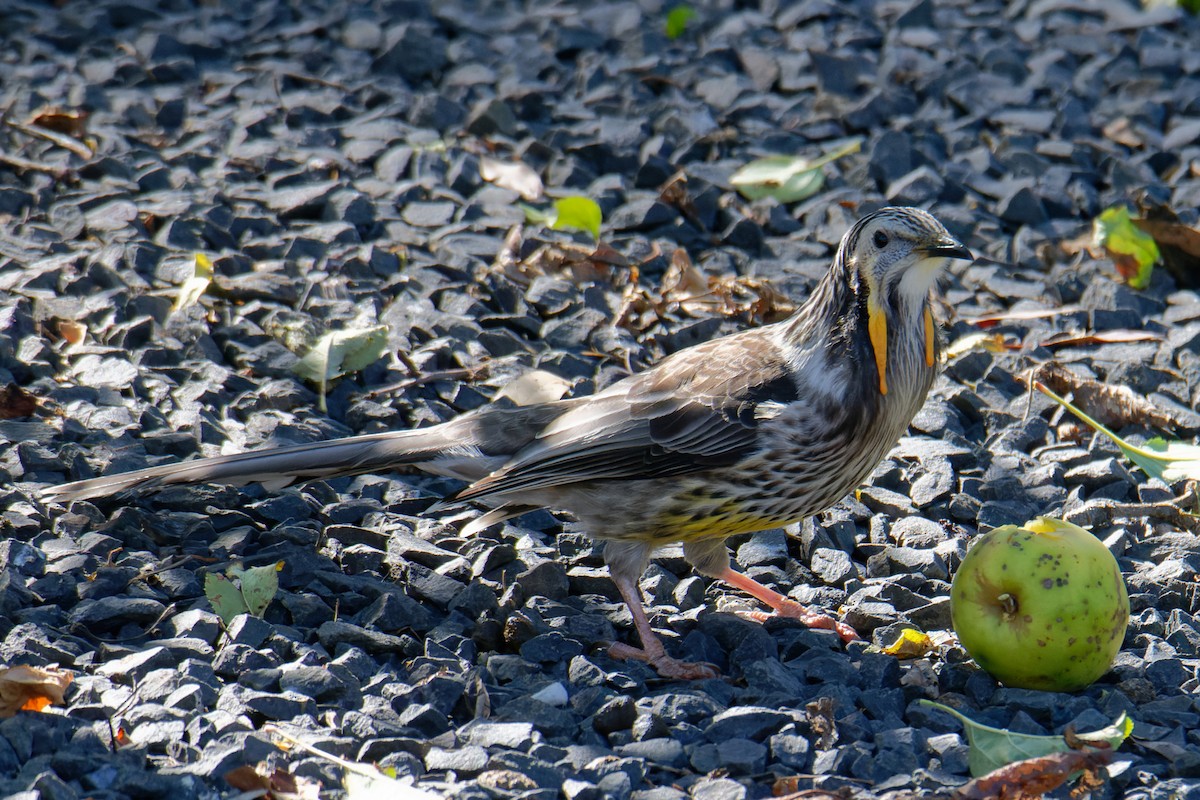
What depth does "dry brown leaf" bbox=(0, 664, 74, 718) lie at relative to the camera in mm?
4234

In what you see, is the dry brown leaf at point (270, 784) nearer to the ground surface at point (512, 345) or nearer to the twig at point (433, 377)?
the ground surface at point (512, 345)

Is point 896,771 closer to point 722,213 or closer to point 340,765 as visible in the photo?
point 340,765

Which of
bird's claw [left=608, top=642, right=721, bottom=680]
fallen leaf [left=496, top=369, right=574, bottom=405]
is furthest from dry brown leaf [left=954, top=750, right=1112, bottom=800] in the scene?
fallen leaf [left=496, top=369, right=574, bottom=405]

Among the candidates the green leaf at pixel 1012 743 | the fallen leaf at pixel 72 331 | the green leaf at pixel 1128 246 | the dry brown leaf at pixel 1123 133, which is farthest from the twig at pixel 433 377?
the dry brown leaf at pixel 1123 133

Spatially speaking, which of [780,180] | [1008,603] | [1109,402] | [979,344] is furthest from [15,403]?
[1109,402]

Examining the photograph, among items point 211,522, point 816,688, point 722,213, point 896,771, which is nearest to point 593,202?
point 722,213

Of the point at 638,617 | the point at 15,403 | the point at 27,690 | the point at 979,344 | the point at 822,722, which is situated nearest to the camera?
the point at 27,690

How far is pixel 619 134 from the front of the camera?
8.70m

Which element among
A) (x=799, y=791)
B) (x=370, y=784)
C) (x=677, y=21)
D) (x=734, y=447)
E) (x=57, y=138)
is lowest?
(x=799, y=791)

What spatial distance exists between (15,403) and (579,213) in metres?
3.14

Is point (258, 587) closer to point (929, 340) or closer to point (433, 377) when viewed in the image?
point (433, 377)

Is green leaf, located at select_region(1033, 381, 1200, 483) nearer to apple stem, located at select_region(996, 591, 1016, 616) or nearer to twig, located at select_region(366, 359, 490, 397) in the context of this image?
apple stem, located at select_region(996, 591, 1016, 616)

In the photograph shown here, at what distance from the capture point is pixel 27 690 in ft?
14.0

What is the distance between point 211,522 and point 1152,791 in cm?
348
